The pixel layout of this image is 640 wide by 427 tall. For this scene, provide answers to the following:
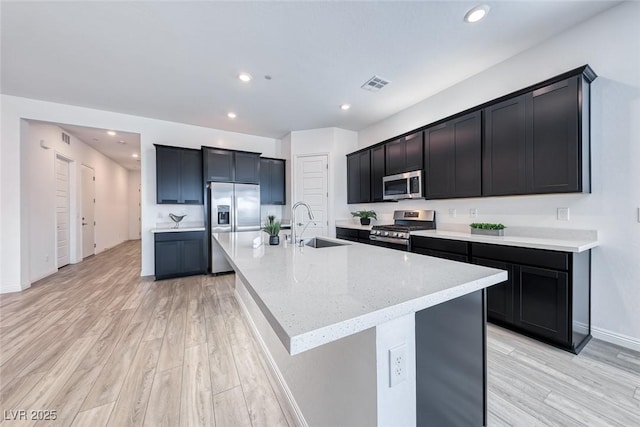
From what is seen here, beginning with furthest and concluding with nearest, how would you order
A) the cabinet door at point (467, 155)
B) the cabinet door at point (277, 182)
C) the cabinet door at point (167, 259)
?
the cabinet door at point (277, 182), the cabinet door at point (167, 259), the cabinet door at point (467, 155)

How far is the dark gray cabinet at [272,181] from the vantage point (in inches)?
204

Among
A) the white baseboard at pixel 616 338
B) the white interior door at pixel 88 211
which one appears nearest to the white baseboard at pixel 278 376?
the white baseboard at pixel 616 338

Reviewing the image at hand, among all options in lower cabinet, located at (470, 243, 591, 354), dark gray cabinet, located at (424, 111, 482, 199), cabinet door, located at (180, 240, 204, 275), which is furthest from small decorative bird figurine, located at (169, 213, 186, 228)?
lower cabinet, located at (470, 243, 591, 354)

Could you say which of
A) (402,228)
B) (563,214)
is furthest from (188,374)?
(563,214)

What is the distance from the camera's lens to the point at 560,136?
2.09 meters

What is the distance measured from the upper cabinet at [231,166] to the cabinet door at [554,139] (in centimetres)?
415

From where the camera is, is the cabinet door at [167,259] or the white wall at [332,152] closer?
the cabinet door at [167,259]

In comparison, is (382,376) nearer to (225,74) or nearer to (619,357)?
(619,357)

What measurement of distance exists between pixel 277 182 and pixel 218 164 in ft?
4.26

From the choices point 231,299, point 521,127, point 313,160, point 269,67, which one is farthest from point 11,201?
point 521,127

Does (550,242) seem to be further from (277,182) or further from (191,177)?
(191,177)

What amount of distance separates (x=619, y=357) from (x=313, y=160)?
15.0 ft

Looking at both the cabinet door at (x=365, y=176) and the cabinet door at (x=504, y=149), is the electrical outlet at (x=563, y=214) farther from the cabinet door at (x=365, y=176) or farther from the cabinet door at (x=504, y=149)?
the cabinet door at (x=365, y=176)

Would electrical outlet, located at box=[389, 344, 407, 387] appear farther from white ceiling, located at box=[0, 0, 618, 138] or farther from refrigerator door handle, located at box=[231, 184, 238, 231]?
refrigerator door handle, located at box=[231, 184, 238, 231]
